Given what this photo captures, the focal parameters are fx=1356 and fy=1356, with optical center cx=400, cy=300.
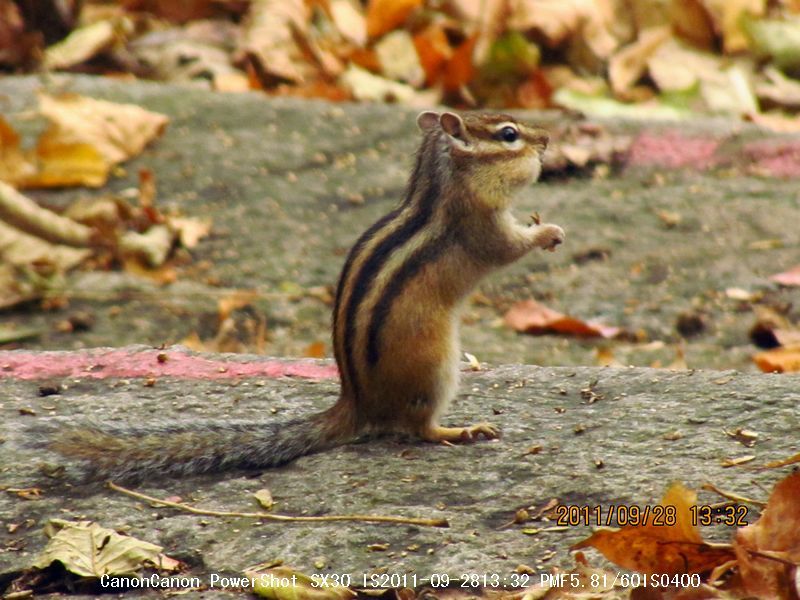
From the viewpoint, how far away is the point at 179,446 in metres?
3.75

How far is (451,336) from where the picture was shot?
4082 mm

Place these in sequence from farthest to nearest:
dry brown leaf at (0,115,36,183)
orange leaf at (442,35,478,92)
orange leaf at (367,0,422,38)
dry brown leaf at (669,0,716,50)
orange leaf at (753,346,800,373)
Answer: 1. dry brown leaf at (669,0,716,50)
2. orange leaf at (367,0,422,38)
3. orange leaf at (442,35,478,92)
4. dry brown leaf at (0,115,36,183)
5. orange leaf at (753,346,800,373)

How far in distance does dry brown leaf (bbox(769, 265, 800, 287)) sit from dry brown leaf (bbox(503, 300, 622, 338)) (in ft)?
2.80

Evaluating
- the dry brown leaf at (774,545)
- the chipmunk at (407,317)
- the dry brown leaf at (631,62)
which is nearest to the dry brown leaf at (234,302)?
the chipmunk at (407,317)

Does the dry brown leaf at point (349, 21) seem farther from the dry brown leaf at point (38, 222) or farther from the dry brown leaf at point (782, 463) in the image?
the dry brown leaf at point (782, 463)

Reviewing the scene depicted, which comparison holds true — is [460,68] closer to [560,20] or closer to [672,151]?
[560,20]

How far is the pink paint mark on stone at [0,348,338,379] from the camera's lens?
462 centimetres

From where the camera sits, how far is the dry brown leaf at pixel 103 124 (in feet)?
24.6

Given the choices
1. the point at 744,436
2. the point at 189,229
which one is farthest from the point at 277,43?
the point at 744,436

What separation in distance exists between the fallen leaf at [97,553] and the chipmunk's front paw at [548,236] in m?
1.84

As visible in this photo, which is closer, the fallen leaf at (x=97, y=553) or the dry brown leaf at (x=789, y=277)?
the fallen leaf at (x=97, y=553)

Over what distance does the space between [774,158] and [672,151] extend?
559 mm

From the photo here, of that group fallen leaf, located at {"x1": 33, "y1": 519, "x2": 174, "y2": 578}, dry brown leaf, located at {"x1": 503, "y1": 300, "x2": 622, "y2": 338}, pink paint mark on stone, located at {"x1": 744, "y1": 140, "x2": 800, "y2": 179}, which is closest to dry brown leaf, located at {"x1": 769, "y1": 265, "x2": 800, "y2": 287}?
dry brown leaf, located at {"x1": 503, "y1": 300, "x2": 622, "y2": 338}

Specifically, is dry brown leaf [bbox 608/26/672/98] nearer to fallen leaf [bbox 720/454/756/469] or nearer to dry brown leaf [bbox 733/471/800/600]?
fallen leaf [bbox 720/454/756/469]
